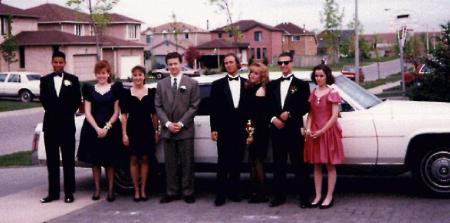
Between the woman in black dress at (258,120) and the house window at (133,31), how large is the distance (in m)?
73.1

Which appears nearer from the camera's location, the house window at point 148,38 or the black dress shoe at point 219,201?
the black dress shoe at point 219,201

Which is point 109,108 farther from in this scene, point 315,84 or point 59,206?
point 315,84

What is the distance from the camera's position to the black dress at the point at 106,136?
9.31 metres

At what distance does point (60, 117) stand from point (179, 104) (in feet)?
5.44

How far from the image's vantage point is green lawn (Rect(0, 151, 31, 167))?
13875 millimetres

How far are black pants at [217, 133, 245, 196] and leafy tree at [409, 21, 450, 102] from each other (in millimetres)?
6603

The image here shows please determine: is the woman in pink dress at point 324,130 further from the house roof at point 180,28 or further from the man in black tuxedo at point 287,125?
the house roof at point 180,28

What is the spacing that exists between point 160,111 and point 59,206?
188cm

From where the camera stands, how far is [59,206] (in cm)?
925

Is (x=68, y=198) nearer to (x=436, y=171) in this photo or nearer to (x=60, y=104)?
(x=60, y=104)

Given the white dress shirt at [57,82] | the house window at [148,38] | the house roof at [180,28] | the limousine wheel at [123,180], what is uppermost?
the house roof at [180,28]

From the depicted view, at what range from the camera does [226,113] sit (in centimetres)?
886

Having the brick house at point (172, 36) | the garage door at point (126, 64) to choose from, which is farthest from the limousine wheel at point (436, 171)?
the brick house at point (172, 36)

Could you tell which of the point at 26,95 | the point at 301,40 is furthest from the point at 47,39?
the point at 301,40
